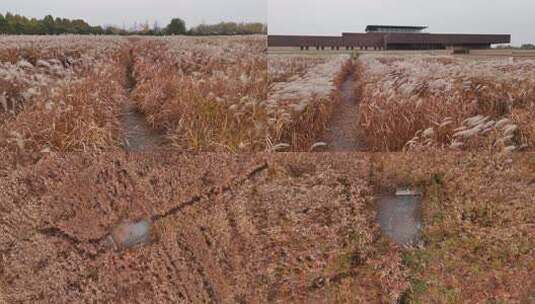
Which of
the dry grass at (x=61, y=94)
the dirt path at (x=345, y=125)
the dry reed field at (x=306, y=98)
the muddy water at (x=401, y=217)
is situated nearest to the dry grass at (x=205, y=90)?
the dry reed field at (x=306, y=98)

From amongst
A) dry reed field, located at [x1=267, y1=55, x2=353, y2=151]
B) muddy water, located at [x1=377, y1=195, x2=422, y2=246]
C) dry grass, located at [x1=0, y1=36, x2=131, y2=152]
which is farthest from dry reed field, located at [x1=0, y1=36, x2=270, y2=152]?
muddy water, located at [x1=377, y1=195, x2=422, y2=246]

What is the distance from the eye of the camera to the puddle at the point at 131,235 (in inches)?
114

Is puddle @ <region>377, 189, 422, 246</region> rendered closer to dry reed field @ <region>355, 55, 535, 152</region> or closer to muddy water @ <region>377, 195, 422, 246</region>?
muddy water @ <region>377, 195, 422, 246</region>

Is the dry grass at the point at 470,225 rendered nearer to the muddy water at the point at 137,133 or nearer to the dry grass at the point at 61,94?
the muddy water at the point at 137,133

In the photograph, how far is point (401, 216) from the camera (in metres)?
2.88

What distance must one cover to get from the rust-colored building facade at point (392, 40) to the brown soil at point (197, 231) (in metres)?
0.79

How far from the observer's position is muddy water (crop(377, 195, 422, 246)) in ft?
9.26

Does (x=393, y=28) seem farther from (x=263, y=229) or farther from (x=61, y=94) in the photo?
(x=61, y=94)

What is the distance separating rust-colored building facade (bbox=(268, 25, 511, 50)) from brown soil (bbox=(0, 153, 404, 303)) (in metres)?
0.79

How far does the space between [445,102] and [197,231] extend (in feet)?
6.37

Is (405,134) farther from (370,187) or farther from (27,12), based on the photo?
(27,12)

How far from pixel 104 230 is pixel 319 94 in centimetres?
179

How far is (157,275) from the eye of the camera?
9.28 ft

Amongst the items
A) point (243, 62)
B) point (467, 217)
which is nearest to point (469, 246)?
point (467, 217)
